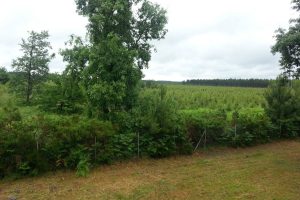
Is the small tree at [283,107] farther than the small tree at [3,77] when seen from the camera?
No

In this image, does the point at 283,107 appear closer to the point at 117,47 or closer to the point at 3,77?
the point at 117,47

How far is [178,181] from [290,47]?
7862 mm

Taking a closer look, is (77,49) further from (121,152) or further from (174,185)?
(174,185)

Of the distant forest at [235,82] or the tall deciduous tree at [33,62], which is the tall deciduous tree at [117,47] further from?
the distant forest at [235,82]

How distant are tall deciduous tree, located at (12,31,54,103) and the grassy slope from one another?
29098 mm

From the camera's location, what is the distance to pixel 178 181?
13.5m

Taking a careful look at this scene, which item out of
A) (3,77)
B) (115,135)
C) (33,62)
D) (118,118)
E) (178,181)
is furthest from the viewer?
(3,77)

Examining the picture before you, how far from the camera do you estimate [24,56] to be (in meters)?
41.9

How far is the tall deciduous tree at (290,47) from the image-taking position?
1596 centimetres

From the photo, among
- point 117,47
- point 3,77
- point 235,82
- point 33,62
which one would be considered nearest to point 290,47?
point 117,47

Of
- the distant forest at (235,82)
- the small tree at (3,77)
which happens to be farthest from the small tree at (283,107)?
the distant forest at (235,82)

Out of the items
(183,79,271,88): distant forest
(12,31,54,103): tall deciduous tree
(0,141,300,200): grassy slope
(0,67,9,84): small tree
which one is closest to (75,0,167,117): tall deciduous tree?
(0,141,300,200): grassy slope

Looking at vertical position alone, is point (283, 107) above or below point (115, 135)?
above

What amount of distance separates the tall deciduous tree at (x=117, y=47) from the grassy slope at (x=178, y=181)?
3460 mm
